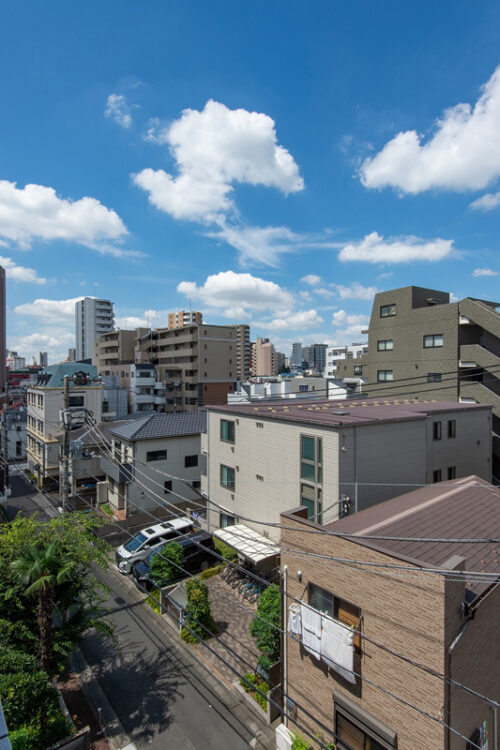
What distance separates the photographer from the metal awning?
1611 cm

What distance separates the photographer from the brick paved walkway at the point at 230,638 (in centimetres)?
1329

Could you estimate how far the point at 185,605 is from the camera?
16.0 metres

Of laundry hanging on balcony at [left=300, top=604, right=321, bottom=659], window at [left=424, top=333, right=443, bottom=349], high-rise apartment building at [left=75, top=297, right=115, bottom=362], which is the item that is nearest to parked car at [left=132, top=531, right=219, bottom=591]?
laundry hanging on balcony at [left=300, top=604, right=321, bottom=659]

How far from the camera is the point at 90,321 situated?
10225 cm

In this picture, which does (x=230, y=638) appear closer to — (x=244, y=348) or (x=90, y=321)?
(x=90, y=321)

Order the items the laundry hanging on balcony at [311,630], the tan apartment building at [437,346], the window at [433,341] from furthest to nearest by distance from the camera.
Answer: the window at [433,341], the tan apartment building at [437,346], the laundry hanging on balcony at [311,630]

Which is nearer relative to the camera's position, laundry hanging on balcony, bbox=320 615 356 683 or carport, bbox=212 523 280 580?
laundry hanging on balcony, bbox=320 615 356 683

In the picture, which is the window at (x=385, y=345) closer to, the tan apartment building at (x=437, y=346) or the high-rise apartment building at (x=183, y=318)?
the tan apartment building at (x=437, y=346)

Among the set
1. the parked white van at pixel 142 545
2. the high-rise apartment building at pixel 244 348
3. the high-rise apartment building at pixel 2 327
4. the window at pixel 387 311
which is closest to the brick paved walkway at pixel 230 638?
the parked white van at pixel 142 545

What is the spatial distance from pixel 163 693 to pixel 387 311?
35.2m

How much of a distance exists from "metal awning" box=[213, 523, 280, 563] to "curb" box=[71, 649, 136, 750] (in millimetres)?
6032

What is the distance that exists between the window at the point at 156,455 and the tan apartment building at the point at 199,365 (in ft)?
92.6

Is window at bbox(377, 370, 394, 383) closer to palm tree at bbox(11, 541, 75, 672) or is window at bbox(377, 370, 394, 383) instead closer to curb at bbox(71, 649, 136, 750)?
curb at bbox(71, 649, 136, 750)

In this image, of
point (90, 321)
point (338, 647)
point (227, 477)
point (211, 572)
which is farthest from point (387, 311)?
point (90, 321)
